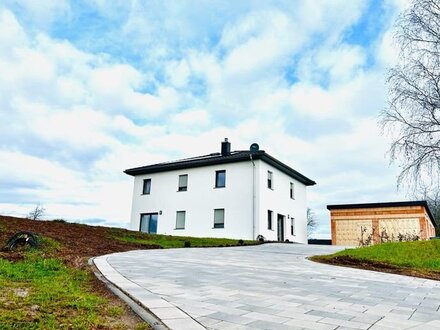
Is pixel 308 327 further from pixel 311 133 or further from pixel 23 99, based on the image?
pixel 311 133

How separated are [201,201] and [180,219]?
2077mm

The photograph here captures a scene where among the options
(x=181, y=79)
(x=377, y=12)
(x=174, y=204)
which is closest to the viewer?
(x=377, y=12)

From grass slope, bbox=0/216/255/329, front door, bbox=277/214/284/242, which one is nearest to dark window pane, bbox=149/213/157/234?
front door, bbox=277/214/284/242

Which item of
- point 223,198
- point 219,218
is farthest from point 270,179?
point 219,218

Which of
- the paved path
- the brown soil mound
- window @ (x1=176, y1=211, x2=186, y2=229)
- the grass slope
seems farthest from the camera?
window @ (x1=176, y1=211, x2=186, y2=229)

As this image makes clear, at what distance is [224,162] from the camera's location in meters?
22.1

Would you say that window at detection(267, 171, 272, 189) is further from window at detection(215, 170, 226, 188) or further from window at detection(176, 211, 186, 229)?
window at detection(176, 211, 186, 229)

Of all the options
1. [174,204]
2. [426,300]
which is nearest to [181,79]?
[426,300]

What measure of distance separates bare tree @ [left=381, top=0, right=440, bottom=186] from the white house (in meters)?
8.56

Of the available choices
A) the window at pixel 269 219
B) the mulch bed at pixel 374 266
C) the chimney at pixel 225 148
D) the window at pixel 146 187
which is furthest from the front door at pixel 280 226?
the mulch bed at pixel 374 266

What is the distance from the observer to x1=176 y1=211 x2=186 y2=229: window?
911 inches

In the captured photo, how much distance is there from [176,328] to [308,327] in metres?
1.08

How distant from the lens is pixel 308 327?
292 centimetres

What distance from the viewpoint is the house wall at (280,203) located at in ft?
67.6
